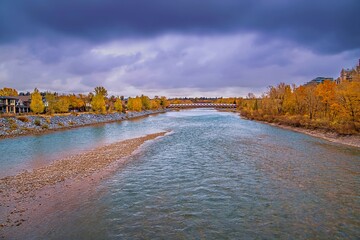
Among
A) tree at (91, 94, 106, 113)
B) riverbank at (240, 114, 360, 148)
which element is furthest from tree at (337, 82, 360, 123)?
tree at (91, 94, 106, 113)

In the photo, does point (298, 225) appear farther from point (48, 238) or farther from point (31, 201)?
point (31, 201)

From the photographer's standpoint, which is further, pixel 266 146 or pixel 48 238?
pixel 266 146

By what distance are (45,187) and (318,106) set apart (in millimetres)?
61265

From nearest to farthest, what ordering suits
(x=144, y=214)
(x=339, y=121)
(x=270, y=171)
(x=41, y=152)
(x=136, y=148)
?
(x=144, y=214), (x=270, y=171), (x=41, y=152), (x=136, y=148), (x=339, y=121)

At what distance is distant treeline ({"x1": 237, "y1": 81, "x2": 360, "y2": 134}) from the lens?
3991cm

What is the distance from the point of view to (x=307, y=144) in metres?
34.5

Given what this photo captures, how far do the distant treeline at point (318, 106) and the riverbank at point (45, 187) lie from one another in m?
37.2

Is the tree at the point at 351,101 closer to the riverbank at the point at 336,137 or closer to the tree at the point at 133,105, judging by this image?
the riverbank at the point at 336,137

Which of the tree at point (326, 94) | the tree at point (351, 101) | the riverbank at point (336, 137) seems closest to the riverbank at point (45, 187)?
the riverbank at point (336, 137)

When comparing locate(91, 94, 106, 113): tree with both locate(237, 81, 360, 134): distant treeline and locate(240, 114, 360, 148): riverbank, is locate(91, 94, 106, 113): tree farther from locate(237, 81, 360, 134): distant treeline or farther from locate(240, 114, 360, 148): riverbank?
locate(240, 114, 360, 148): riverbank

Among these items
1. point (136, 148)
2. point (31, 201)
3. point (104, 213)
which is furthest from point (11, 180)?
point (136, 148)

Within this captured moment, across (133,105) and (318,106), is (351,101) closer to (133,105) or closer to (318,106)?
(318,106)

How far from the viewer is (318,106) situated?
59.6 metres

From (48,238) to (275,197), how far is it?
1234 centimetres
